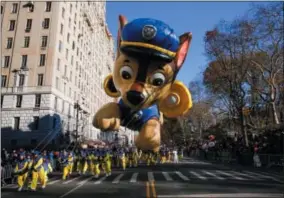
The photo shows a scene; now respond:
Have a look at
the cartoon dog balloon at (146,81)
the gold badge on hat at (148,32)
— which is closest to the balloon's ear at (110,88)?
the cartoon dog balloon at (146,81)

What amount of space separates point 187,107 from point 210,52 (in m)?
24.3

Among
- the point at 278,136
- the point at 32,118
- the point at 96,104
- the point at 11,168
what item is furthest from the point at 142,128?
the point at 96,104

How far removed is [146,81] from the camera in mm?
6195

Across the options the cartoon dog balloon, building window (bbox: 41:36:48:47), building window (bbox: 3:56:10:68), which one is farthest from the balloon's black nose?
building window (bbox: 3:56:10:68)

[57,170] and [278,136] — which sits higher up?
[278,136]

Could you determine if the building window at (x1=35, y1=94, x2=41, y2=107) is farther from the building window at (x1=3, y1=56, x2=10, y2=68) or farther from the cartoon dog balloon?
the cartoon dog balloon

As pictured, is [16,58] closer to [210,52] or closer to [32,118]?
[32,118]

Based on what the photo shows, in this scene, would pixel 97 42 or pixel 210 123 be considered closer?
pixel 210 123

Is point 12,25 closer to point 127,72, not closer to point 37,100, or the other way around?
point 37,100

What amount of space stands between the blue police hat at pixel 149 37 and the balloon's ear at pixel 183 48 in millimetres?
239

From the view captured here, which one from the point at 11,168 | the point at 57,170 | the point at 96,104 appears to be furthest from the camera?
the point at 96,104

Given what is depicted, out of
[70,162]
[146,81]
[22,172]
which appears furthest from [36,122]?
[146,81]

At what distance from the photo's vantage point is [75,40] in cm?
5288

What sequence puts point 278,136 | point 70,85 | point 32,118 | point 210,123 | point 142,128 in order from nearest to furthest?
point 142,128
point 278,136
point 32,118
point 70,85
point 210,123
